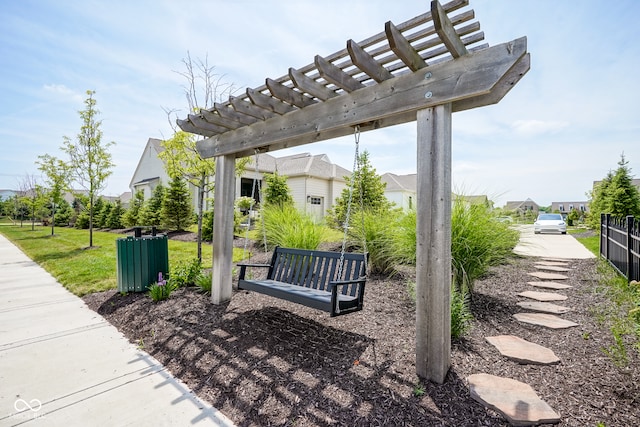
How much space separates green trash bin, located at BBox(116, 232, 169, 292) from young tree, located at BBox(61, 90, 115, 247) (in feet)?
24.1

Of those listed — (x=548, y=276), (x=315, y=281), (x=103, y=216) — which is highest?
(x=103, y=216)

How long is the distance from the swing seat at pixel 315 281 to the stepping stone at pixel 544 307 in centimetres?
240

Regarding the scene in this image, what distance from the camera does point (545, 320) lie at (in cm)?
330

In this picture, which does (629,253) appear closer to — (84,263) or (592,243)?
(592,243)

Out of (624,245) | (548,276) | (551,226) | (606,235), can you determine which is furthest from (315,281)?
(551,226)

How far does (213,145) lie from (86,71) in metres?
4.57

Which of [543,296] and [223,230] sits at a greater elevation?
[223,230]

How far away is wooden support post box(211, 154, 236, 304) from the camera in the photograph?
4.03m

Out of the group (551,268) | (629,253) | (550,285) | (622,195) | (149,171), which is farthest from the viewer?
(149,171)

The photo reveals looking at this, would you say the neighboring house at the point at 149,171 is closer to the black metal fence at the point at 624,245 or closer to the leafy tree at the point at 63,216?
the leafy tree at the point at 63,216

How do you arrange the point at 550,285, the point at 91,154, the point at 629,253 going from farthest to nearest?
1. the point at 91,154
2. the point at 550,285
3. the point at 629,253

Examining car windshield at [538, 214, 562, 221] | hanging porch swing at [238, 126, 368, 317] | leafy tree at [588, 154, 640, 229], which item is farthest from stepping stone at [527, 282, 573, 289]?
car windshield at [538, 214, 562, 221]

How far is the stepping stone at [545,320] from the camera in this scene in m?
3.13

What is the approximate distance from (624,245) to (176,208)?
14.7 m
